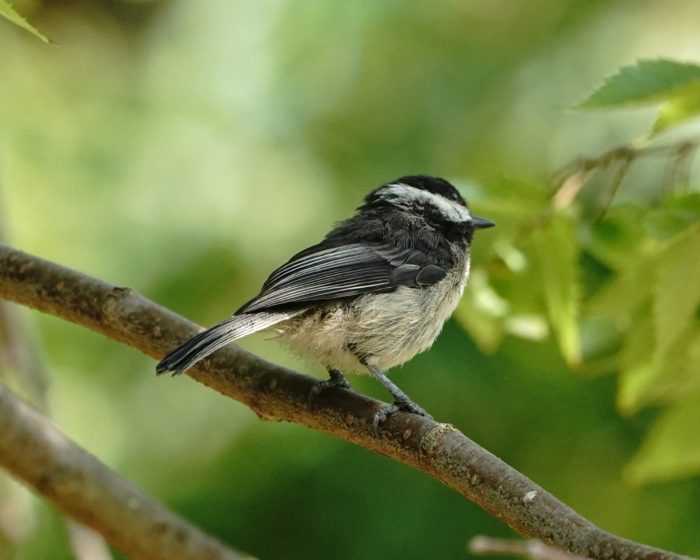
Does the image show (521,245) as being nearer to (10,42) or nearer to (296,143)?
(296,143)

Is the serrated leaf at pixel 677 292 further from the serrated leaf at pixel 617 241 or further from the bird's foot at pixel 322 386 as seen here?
the bird's foot at pixel 322 386

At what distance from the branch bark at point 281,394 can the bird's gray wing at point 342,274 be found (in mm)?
206

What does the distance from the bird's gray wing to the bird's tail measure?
40 millimetres

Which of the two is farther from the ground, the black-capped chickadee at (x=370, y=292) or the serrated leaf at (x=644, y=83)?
the serrated leaf at (x=644, y=83)

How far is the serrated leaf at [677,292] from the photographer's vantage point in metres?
2.11

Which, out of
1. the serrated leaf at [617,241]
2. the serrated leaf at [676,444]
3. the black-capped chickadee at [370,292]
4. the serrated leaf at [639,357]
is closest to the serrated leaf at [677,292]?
the serrated leaf at [639,357]

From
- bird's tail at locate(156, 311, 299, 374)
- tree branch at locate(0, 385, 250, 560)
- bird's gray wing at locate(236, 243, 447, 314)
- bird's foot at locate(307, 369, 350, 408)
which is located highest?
bird's gray wing at locate(236, 243, 447, 314)

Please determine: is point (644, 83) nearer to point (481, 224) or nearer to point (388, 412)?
point (388, 412)

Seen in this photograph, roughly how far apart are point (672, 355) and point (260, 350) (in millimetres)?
2164

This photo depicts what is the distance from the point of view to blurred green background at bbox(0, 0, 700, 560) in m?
3.88

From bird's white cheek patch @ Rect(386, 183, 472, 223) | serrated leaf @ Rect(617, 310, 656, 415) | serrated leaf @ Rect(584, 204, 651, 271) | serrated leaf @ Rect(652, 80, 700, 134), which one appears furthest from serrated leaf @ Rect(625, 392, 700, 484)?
bird's white cheek patch @ Rect(386, 183, 472, 223)

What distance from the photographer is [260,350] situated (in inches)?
162

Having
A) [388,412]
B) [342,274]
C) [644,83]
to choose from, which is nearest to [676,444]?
[388,412]

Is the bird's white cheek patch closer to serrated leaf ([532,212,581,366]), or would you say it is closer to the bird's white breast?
the bird's white breast
